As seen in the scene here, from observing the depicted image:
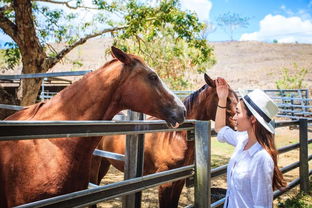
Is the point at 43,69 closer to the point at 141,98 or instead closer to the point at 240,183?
the point at 141,98

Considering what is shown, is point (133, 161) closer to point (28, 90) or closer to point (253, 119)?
point (253, 119)

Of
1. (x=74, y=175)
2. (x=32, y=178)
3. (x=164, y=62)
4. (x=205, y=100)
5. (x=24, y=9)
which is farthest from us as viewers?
(x=164, y=62)

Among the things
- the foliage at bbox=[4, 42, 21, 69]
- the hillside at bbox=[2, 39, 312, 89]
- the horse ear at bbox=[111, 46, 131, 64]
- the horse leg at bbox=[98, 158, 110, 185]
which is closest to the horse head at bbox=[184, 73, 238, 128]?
the horse ear at bbox=[111, 46, 131, 64]

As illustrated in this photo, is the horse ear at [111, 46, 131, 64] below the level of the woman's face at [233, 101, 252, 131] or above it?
above

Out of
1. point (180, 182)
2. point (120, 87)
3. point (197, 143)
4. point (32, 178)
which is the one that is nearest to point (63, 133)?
point (32, 178)

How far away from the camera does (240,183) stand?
1.72 meters

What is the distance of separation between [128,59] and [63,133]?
3.85 feet

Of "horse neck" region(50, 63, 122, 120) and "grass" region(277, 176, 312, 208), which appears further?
"grass" region(277, 176, 312, 208)

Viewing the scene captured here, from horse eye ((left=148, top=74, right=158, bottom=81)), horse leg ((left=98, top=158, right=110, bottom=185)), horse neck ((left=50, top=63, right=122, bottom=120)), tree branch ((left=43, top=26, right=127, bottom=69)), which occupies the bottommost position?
horse leg ((left=98, top=158, right=110, bottom=185))

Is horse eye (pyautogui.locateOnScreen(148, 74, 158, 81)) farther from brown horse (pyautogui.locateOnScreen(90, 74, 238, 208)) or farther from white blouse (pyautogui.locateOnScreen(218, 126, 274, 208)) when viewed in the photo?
brown horse (pyautogui.locateOnScreen(90, 74, 238, 208))

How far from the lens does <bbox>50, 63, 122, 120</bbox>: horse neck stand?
221 centimetres

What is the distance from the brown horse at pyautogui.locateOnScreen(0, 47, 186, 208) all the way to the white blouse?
0.61m

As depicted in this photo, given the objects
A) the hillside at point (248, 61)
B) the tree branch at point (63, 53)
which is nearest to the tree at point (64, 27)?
the tree branch at point (63, 53)

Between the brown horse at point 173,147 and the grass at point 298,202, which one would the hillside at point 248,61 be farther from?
the brown horse at point 173,147
